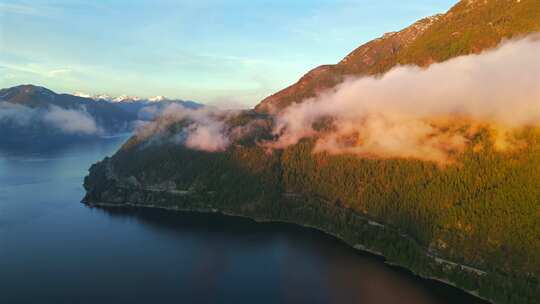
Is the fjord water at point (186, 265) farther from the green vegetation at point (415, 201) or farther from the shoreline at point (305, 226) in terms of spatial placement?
the green vegetation at point (415, 201)

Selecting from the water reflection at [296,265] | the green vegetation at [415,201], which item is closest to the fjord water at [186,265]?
the water reflection at [296,265]

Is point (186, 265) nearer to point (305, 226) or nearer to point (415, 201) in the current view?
point (305, 226)

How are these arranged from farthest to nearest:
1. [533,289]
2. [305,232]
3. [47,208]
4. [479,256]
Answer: [47,208] → [305,232] → [479,256] → [533,289]

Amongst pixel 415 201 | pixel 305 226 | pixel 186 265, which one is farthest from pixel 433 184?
pixel 186 265

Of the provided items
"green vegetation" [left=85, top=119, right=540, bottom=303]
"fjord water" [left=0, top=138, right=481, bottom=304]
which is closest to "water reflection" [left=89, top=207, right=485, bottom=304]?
"fjord water" [left=0, top=138, right=481, bottom=304]

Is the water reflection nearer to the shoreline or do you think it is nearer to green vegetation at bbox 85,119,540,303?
the shoreline

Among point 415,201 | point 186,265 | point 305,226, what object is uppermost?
point 415,201

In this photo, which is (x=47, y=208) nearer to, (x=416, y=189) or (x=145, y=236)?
(x=145, y=236)

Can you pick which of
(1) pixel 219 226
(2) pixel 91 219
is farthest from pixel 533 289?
(2) pixel 91 219
